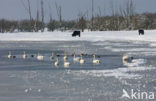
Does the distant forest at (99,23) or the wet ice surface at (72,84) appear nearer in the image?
the wet ice surface at (72,84)

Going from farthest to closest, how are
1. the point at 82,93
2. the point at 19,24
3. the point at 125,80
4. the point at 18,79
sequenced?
the point at 19,24, the point at 18,79, the point at 125,80, the point at 82,93

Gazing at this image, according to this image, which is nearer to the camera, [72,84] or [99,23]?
[72,84]

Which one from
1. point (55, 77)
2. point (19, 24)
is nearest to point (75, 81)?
point (55, 77)

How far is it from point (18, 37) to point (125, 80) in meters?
38.4

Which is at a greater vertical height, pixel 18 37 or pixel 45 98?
pixel 18 37

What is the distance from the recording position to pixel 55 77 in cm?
1319

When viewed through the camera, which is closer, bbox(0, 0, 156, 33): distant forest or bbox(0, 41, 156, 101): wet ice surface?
bbox(0, 41, 156, 101): wet ice surface

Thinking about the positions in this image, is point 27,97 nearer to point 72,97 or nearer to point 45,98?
point 45,98

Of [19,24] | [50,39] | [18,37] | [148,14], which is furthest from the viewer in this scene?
[19,24]

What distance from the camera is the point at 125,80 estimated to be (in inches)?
476

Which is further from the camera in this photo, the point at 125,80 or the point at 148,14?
the point at 148,14

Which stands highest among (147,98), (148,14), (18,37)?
(148,14)

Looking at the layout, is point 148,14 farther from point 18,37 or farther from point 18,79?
point 18,79

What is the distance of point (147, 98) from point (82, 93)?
1841 millimetres
